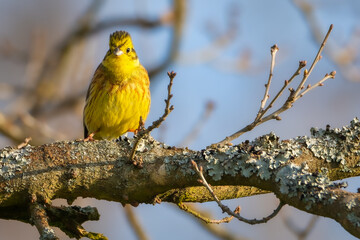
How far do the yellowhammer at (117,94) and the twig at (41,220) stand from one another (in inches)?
→ 95.6

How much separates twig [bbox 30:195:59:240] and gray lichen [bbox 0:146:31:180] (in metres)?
0.20

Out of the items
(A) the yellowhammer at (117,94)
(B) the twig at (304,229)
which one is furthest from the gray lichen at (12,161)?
(B) the twig at (304,229)

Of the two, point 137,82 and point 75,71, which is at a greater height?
point 75,71

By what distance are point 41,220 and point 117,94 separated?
2.68m

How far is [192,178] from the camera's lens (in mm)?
2986

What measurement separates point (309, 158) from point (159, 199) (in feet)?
2.83

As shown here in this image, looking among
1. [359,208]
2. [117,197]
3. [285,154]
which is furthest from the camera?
[117,197]

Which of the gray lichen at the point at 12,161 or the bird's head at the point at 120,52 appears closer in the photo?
the gray lichen at the point at 12,161

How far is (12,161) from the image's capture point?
3240mm

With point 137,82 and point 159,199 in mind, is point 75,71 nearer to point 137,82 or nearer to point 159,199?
point 137,82

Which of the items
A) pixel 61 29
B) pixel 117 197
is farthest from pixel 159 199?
pixel 61 29

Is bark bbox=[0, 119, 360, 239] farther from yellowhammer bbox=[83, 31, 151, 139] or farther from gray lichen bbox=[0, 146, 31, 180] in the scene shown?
yellowhammer bbox=[83, 31, 151, 139]

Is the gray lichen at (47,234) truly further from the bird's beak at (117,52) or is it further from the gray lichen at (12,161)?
the bird's beak at (117,52)

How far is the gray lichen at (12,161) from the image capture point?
320 centimetres
